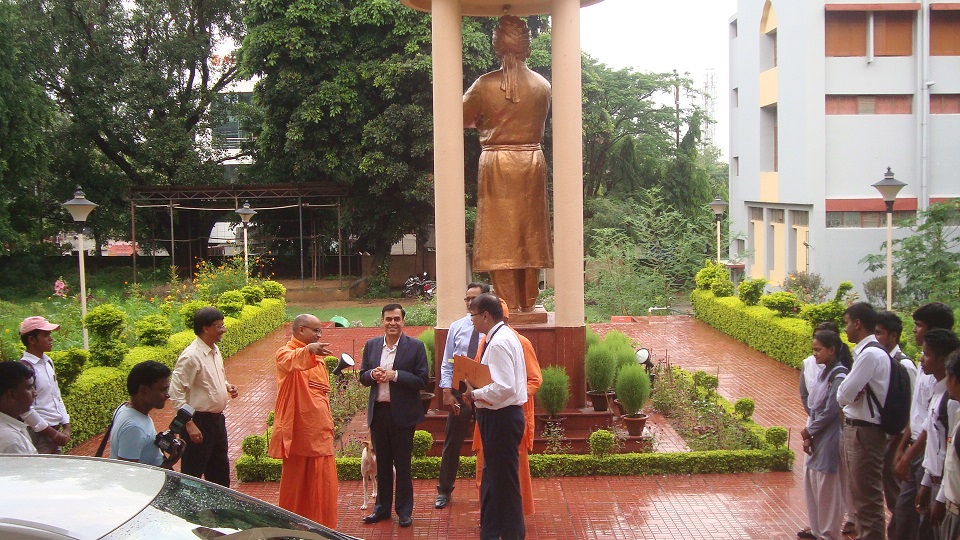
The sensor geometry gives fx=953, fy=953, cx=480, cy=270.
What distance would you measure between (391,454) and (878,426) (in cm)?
329

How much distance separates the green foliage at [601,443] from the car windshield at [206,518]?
4.75 m

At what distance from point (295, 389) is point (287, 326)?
13.5m

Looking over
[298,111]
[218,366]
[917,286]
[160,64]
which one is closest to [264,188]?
[298,111]

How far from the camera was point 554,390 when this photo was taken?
28.3ft

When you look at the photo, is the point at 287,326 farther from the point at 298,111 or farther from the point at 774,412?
the point at 774,412

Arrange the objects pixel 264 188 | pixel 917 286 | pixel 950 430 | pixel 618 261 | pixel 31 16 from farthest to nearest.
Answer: pixel 31 16 → pixel 264 188 → pixel 618 261 → pixel 917 286 → pixel 950 430

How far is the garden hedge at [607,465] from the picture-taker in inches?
323

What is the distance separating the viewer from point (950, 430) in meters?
4.80

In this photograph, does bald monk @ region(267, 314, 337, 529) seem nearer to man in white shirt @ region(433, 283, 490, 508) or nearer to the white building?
man in white shirt @ region(433, 283, 490, 508)

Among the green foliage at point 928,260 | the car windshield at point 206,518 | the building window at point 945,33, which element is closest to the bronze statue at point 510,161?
the car windshield at point 206,518

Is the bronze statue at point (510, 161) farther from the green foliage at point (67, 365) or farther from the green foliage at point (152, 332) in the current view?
the green foliage at point (152, 332)

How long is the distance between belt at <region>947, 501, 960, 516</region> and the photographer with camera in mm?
3916

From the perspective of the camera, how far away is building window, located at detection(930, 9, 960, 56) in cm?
2305

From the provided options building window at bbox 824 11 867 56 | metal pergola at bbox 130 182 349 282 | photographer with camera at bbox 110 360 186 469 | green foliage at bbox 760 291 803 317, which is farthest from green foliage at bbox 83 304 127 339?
building window at bbox 824 11 867 56
